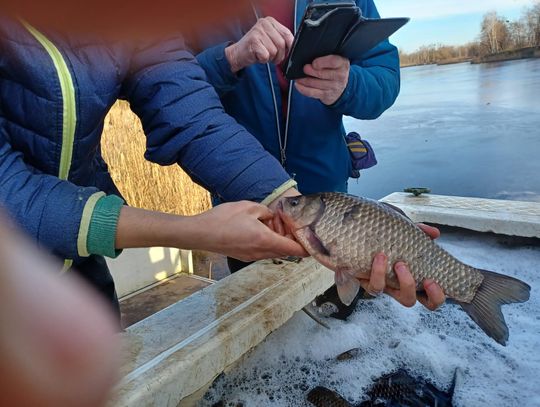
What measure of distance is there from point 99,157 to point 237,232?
0.67 meters

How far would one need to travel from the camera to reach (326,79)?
1658 mm

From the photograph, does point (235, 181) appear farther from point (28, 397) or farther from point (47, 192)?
point (28, 397)

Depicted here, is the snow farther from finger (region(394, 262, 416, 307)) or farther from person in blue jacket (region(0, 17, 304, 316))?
person in blue jacket (region(0, 17, 304, 316))

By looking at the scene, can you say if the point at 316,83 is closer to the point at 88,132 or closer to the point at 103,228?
the point at 88,132

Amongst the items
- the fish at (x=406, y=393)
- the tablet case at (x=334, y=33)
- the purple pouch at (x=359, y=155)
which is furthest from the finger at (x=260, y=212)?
the purple pouch at (x=359, y=155)

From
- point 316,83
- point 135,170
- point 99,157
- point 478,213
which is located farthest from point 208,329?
point 135,170

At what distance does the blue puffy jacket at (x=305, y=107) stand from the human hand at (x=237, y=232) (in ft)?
2.25

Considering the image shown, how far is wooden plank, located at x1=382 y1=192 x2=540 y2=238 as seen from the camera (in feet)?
8.00

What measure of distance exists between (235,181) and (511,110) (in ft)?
26.2

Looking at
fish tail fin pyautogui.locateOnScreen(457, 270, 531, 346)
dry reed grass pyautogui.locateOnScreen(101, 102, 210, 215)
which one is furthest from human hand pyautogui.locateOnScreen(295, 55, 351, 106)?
dry reed grass pyautogui.locateOnScreen(101, 102, 210, 215)

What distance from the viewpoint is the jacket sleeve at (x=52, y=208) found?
99 centimetres

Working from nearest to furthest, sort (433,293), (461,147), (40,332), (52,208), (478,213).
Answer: (40,332) → (52,208) → (433,293) → (478,213) → (461,147)

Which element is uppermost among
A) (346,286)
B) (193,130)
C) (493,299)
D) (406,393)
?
(193,130)

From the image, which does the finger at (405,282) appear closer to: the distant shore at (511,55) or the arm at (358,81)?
the arm at (358,81)
